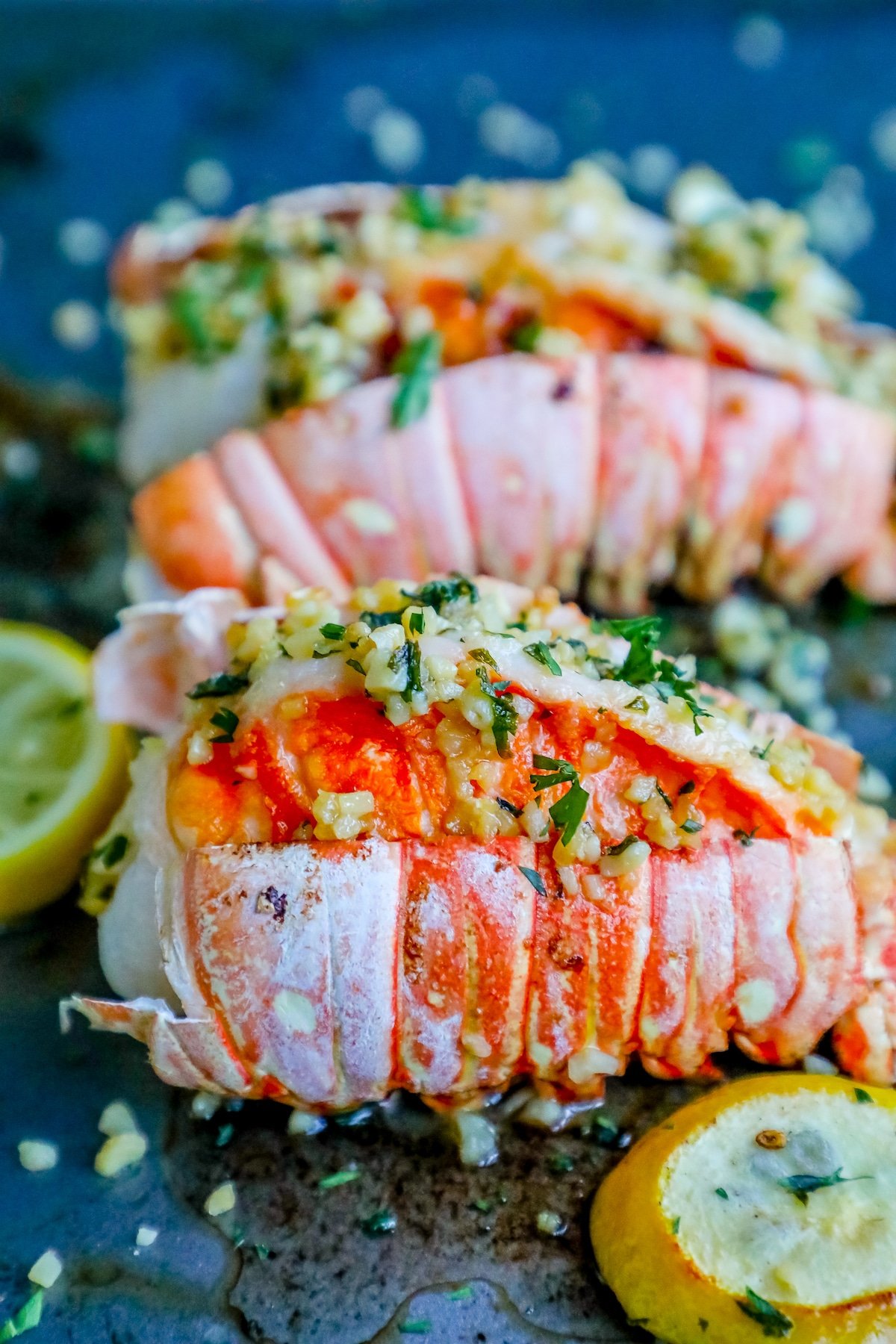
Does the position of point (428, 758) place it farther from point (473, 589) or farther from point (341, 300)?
point (341, 300)

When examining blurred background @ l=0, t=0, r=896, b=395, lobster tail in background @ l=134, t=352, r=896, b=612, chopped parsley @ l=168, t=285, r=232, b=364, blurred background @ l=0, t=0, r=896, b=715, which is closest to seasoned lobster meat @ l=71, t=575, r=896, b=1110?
lobster tail in background @ l=134, t=352, r=896, b=612

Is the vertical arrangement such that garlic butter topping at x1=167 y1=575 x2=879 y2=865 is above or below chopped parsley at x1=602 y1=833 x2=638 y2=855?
above

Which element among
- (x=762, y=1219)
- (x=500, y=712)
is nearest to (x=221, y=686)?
(x=500, y=712)

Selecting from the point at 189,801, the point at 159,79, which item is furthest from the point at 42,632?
the point at 159,79

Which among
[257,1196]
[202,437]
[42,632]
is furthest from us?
[202,437]

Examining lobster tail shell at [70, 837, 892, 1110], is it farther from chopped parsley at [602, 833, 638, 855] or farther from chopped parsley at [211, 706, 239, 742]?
chopped parsley at [211, 706, 239, 742]

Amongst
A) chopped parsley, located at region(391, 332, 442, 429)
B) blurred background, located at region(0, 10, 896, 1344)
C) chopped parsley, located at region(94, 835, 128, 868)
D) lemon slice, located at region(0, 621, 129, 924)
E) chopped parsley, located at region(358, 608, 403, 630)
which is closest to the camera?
chopped parsley, located at region(358, 608, 403, 630)

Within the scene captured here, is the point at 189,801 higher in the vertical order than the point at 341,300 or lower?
lower
